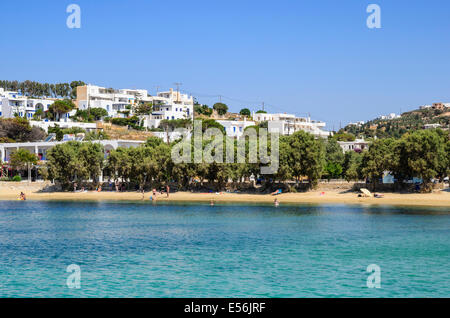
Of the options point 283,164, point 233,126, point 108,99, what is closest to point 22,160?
point 283,164

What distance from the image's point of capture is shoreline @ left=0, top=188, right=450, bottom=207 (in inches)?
2347

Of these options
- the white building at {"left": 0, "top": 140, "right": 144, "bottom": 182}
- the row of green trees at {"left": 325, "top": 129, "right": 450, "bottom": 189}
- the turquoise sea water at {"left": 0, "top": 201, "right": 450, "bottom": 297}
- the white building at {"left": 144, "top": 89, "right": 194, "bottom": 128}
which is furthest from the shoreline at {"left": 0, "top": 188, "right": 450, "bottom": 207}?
the white building at {"left": 144, "top": 89, "right": 194, "bottom": 128}

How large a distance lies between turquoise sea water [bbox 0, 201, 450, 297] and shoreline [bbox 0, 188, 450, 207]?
279 inches

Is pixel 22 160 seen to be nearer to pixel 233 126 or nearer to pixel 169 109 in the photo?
pixel 233 126

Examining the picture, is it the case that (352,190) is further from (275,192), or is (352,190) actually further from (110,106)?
(110,106)

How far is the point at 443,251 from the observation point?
3073cm

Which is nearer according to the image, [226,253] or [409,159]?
[226,253]

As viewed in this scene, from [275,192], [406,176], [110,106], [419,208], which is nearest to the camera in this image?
[419,208]

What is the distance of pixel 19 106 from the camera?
14538 cm

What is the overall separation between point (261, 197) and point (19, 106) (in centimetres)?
10289

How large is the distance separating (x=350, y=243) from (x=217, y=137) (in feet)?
126

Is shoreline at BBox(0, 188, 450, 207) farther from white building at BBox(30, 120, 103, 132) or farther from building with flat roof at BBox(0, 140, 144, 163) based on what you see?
white building at BBox(30, 120, 103, 132)

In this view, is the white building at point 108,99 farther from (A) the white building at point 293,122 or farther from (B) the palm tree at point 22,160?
(B) the palm tree at point 22,160

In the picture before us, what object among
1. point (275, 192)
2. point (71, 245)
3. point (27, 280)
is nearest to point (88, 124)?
point (275, 192)
